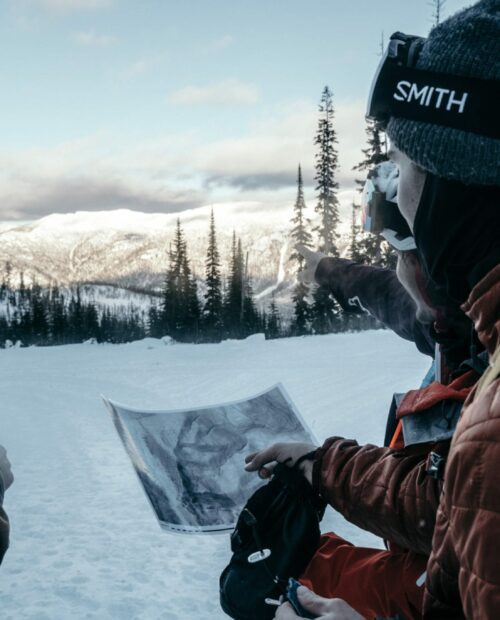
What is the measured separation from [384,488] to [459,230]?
32.5 inches

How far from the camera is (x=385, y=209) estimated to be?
84.0 inches

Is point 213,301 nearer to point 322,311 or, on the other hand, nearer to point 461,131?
point 322,311

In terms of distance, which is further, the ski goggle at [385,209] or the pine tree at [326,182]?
the pine tree at [326,182]

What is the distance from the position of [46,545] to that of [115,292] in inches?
7262

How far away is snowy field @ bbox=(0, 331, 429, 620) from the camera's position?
3.90m

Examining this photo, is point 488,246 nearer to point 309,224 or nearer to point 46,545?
point 46,545

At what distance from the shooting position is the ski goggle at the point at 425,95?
1.26 meters

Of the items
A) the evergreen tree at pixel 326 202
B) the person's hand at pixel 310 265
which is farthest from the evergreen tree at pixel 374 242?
the person's hand at pixel 310 265

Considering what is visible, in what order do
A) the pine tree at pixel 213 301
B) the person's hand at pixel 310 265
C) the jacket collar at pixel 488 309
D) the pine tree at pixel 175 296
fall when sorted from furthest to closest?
the pine tree at pixel 175 296 → the pine tree at pixel 213 301 → the person's hand at pixel 310 265 → the jacket collar at pixel 488 309

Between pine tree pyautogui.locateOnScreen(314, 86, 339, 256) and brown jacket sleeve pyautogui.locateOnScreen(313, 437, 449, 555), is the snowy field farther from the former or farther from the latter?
pine tree pyautogui.locateOnScreen(314, 86, 339, 256)

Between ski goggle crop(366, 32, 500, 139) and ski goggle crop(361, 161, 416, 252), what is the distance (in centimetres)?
59

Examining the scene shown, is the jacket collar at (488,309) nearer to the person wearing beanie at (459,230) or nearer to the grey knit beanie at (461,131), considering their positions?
the person wearing beanie at (459,230)

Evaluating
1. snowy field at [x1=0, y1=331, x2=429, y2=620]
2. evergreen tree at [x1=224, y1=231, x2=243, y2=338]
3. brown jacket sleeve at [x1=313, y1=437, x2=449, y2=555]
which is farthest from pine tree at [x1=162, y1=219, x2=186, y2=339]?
brown jacket sleeve at [x1=313, y1=437, x2=449, y2=555]

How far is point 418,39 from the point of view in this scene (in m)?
1.49
